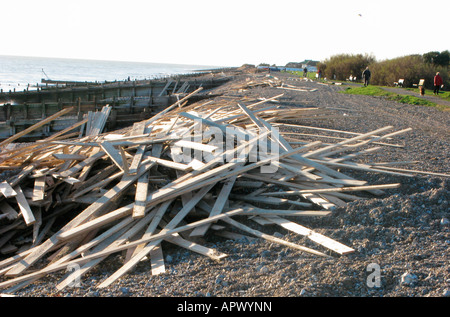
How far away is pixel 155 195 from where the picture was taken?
497 cm

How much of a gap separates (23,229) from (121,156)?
5.56ft

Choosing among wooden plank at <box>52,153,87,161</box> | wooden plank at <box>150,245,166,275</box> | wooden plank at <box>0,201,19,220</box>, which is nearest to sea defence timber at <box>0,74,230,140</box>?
wooden plank at <box>52,153,87,161</box>

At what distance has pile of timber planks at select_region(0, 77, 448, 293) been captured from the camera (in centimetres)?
446

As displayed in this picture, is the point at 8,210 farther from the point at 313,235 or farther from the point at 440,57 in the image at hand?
the point at 440,57

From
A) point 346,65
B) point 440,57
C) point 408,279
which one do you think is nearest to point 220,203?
point 408,279

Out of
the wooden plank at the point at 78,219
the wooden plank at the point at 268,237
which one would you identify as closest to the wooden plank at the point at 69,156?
the wooden plank at the point at 78,219

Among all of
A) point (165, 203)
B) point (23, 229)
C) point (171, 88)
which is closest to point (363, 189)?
point (165, 203)

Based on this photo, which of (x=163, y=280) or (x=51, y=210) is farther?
(x=51, y=210)

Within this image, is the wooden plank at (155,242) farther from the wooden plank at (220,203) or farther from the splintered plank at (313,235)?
the splintered plank at (313,235)

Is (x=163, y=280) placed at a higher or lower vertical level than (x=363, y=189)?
lower

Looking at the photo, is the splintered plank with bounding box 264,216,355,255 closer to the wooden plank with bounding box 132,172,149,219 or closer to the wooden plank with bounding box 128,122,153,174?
the wooden plank with bounding box 132,172,149,219

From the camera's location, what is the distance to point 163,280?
391 cm
